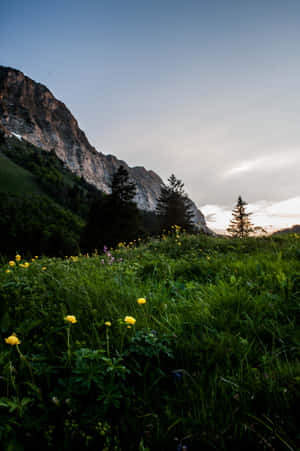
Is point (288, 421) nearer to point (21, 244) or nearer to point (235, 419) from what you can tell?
point (235, 419)

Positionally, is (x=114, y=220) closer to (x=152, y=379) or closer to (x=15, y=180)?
→ (x=152, y=379)

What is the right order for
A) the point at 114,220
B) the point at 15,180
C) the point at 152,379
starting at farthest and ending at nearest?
the point at 15,180
the point at 114,220
the point at 152,379

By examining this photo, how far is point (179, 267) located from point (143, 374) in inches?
102

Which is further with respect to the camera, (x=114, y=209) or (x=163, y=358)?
(x=114, y=209)

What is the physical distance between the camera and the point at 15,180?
85.8 m

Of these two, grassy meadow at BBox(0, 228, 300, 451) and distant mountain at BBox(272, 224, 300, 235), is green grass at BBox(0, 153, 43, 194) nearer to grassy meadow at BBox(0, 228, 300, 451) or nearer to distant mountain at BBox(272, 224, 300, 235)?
distant mountain at BBox(272, 224, 300, 235)

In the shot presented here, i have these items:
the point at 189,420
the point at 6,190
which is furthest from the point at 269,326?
the point at 6,190

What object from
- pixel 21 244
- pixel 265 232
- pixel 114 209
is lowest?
pixel 21 244

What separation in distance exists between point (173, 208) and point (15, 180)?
83930mm

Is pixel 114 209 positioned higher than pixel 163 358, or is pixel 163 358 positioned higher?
pixel 114 209

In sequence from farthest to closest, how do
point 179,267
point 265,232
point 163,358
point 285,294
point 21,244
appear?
point 21,244
point 265,232
point 179,267
point 285,294
point 163,358

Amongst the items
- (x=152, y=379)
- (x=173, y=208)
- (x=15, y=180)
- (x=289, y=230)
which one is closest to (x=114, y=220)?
(x=173, y=208)

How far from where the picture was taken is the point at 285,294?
224 centimetres

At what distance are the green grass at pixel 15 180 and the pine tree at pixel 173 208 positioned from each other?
2839 inches
